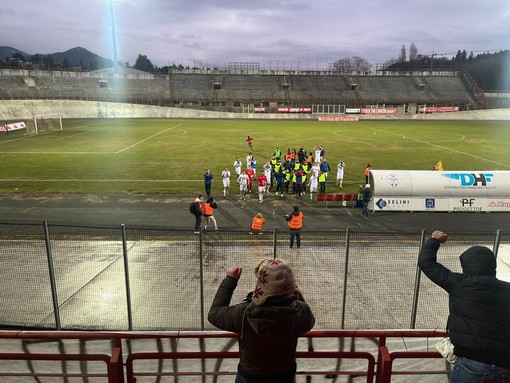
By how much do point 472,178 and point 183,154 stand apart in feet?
72.8

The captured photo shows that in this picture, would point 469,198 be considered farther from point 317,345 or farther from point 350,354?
point 350,354

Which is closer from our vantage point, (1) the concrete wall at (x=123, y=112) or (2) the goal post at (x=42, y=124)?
(2) the goal post at (x=42, y=124)

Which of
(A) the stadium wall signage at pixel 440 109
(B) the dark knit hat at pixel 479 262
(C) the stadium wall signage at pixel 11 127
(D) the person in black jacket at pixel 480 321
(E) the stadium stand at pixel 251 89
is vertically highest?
(E) the stadium stand at pixel 251 89

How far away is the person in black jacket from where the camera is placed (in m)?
2.94

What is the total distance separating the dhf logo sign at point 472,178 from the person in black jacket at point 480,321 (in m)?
16.6

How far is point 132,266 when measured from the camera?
1051 cm

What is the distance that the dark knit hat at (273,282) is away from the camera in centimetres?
270

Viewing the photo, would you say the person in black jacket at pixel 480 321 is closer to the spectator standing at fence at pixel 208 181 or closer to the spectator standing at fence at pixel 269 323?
the spectator standing at fence at pixel 269 323

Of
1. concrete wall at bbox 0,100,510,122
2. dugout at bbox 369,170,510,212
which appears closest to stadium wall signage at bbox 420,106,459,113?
concrete wall at bbox 0,100,510,122

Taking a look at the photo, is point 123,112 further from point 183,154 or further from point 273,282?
point 273,282

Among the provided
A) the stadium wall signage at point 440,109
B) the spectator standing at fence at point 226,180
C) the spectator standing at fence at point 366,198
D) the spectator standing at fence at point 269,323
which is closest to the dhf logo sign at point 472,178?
the spectator standing at fence at point 366,198

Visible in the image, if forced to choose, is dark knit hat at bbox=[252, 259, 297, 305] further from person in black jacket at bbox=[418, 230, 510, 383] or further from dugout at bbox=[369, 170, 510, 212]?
dugout at bbox=[369, 170, 510, 212]

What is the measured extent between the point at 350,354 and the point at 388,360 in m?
0.36

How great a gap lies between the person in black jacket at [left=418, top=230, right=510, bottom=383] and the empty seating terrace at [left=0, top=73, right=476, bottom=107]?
81.9 m
